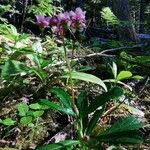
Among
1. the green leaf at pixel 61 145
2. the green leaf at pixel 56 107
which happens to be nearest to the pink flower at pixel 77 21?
the green leaf at pixel 56 107

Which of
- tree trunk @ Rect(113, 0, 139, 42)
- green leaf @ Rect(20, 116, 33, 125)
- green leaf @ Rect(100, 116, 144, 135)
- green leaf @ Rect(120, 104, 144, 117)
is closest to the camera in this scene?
green leaf @ Rect(100, 116, 144, 135)

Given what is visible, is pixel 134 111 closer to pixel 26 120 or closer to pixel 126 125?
pixel 126 125

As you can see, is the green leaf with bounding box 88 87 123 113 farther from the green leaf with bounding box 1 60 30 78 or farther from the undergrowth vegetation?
the green leaf with bounding box 1 60 30 78

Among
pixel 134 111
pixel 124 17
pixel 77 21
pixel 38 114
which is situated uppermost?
pixel 77 21

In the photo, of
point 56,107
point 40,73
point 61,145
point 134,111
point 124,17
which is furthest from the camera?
point 124,17

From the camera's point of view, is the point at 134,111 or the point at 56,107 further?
the point at 134,111

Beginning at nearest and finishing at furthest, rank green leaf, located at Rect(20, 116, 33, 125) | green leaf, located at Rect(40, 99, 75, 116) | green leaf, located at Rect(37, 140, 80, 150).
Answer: green leaf, located at Rect(37, 140, 80, 150) < green leaf, located at Rect(40, 99, 75, 116) < green leaf, located at Rect(20, 116, 33, 125)

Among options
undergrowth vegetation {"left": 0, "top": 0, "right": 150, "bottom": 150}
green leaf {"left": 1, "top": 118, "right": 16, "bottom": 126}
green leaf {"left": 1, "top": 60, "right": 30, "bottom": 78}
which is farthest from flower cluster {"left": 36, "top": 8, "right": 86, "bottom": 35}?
green leaf {"left": 1, "top": 118, "right": 16, "bottom": 126}

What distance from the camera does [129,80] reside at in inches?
128

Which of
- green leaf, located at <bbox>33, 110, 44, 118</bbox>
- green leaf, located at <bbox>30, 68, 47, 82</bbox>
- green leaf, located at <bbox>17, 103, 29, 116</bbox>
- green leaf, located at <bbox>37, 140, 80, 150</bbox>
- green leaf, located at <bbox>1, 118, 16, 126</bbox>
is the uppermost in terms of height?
green leaf, located at <bbox>30, 68, 47, 82</bbox>

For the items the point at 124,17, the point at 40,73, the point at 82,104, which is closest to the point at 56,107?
the point at 82,104

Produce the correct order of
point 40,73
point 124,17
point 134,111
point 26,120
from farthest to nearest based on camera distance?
point 124,17 → point 40,73 → point 134,111 → point 26,120

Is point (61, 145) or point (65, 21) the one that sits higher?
point (65, 21)

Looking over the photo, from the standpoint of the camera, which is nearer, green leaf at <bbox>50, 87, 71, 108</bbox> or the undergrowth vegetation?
the undergrowth vegetation
